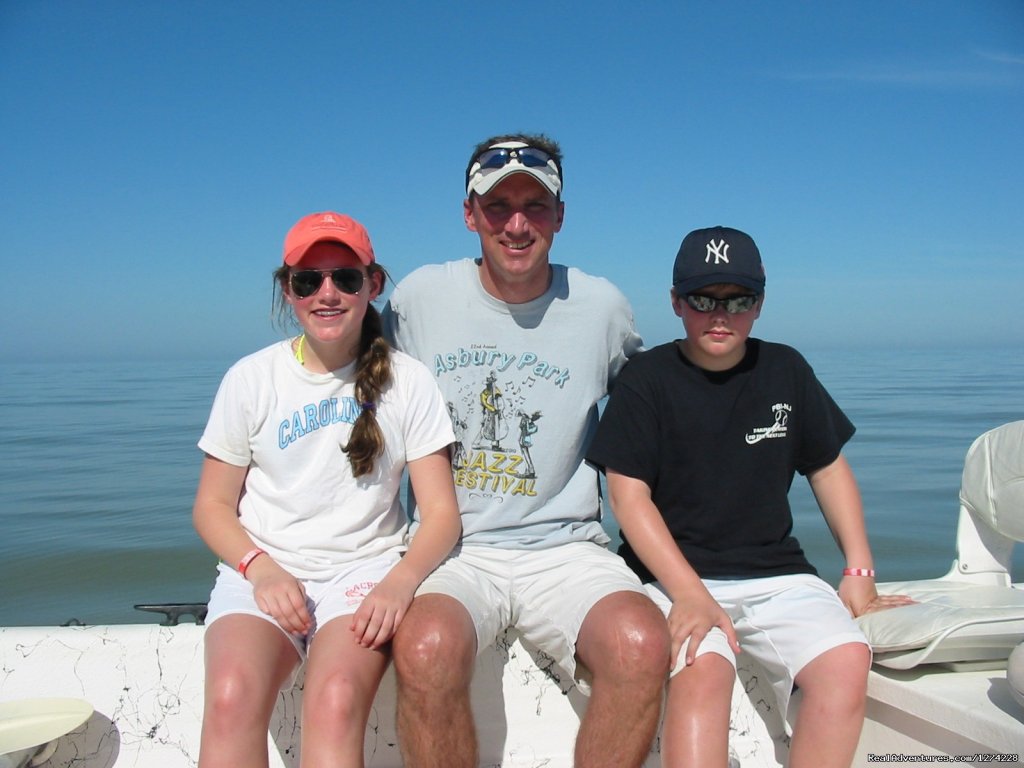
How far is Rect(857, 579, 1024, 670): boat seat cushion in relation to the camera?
233 centimetres

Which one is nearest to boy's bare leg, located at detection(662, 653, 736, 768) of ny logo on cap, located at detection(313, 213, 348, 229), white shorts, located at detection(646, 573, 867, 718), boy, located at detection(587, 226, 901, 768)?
white shorts, located at detection(646, 573, 867, 718)

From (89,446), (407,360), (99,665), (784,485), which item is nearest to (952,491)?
(784,485)

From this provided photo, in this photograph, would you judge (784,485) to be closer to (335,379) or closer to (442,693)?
(442,693)

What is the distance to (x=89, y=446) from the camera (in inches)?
464

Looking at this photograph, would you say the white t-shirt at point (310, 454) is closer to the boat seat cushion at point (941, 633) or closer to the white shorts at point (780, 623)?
the white shorts at point (780, 623)

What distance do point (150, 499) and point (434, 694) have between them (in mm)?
7716

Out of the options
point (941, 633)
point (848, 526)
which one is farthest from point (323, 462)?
point (941, 633)

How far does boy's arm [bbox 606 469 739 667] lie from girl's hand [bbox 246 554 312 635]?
102 cm

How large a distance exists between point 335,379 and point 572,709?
136cm

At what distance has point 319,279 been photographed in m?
2.66

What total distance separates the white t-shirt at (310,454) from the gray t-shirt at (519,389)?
0.23m

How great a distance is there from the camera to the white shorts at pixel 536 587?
2445 mm

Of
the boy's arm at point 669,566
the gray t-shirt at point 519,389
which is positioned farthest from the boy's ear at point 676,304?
the boy's arm at point 669,566

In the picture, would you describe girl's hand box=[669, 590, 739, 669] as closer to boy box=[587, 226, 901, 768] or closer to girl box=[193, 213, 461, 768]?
boy box=[587, 226, 901, 768]
